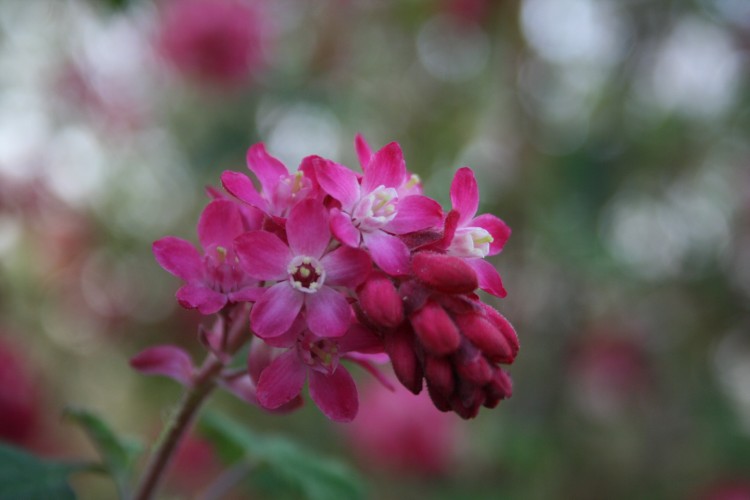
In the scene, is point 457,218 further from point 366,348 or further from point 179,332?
point 179,332

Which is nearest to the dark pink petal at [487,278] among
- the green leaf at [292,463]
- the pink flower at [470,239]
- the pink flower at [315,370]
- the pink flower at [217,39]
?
the pink flower at [470,239]

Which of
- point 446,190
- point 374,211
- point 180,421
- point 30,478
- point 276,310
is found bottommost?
point 30,478

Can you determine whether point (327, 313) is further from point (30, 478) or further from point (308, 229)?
point (30, 478)

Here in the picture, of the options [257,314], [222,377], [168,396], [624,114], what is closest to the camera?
[257,314]

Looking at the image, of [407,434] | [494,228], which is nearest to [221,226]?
[494,228]

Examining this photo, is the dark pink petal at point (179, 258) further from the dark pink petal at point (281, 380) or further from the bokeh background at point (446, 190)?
the bokeh background at point (446, 190)

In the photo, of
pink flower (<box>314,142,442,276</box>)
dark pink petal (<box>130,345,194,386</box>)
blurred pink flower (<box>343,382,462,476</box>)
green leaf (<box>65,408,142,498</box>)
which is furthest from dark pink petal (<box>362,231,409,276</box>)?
blurred pink flower (<box>343,382,462,476</box>)

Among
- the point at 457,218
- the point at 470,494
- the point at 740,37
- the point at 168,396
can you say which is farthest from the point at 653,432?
the point at 457,218
